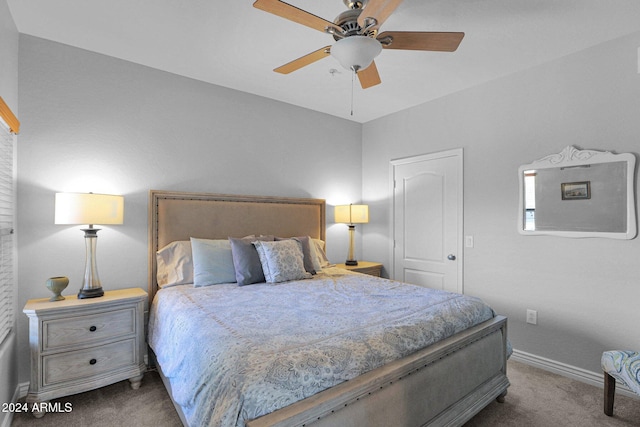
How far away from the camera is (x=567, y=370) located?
8.84ft

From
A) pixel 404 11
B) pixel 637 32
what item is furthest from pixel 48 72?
pixel 637 32

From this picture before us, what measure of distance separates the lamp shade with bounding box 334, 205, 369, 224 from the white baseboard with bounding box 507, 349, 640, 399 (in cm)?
210

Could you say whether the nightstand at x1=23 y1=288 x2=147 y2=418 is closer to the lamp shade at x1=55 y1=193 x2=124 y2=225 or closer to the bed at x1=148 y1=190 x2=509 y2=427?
the bed at x1=148 y1=190 x2=509 y2=427

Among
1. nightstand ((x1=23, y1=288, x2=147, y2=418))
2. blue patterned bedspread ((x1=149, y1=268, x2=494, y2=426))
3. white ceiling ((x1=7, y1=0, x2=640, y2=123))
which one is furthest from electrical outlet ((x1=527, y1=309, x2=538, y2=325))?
nightstand ((x1=23, y1=288, x2=147, y2=418))

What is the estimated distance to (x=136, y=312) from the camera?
2.49 meters

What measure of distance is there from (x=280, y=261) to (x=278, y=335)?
1.31 meters

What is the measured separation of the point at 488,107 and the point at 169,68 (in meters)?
3.13

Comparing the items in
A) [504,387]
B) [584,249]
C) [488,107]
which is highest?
[488,107]

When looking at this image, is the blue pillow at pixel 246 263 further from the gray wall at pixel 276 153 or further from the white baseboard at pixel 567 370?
the white baseboard at pixel 567 370

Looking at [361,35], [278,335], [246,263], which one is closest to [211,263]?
[246,263]

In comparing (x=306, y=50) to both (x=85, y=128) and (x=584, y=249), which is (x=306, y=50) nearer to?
(x=85, y=128)

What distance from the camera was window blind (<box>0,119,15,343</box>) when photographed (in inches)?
80.4

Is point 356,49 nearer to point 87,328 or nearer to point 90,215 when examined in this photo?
point 90,215

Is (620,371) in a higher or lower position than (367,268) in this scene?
lower
